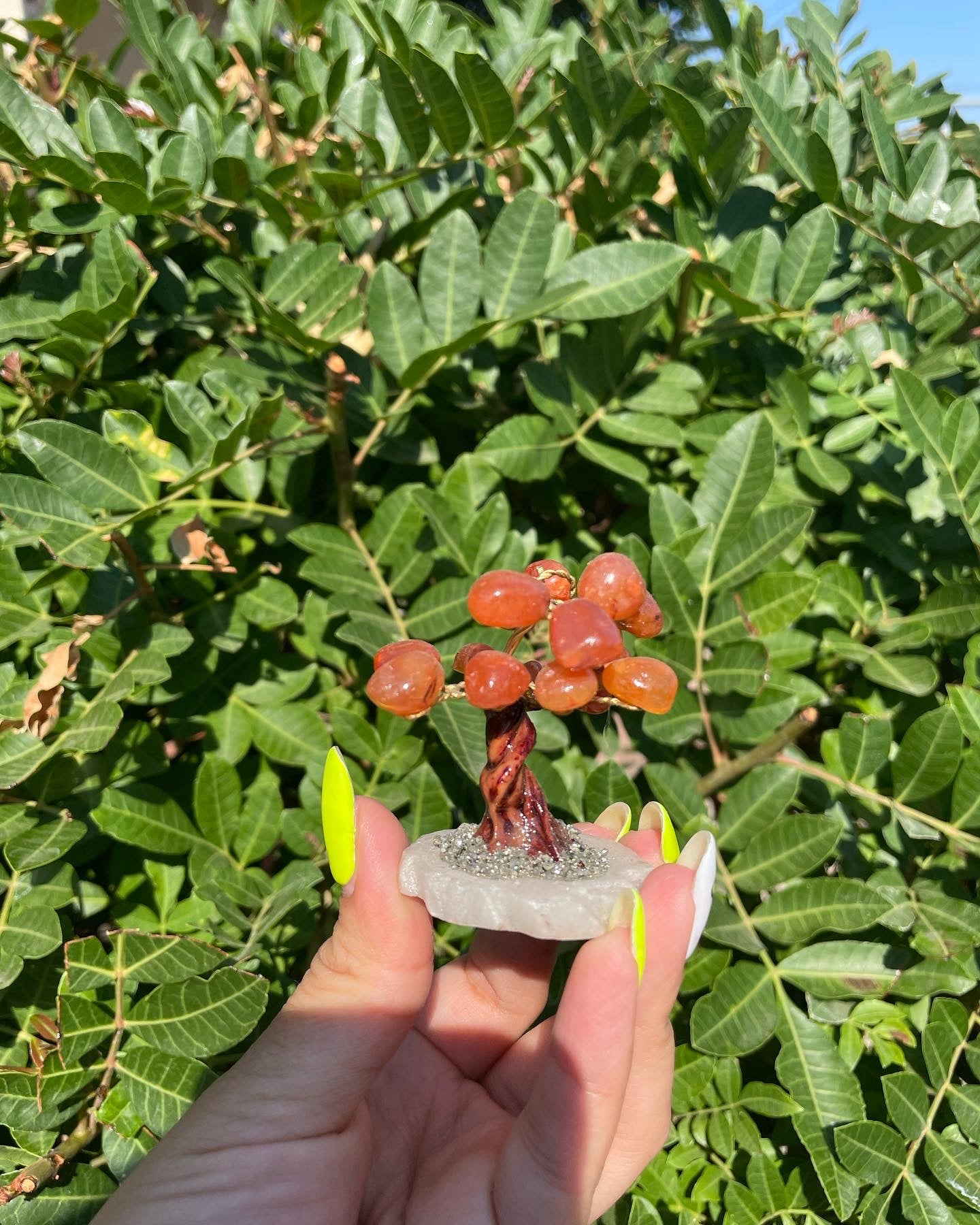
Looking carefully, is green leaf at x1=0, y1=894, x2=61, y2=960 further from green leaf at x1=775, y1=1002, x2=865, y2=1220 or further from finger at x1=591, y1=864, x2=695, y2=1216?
green leaf at x1=775, y1=1002, x2=865, y2=1220

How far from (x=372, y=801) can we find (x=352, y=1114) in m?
0.26

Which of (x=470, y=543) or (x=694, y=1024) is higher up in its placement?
(x=470, y=543)

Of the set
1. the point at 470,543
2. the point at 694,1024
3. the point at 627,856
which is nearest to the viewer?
the point at 627,856

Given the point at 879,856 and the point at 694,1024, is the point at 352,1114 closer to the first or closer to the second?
the point at 694,1024

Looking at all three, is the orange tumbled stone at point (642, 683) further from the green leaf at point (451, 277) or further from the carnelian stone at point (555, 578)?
the green leaf at point (451, 277)

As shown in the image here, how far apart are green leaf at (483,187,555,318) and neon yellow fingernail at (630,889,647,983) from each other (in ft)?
2.09

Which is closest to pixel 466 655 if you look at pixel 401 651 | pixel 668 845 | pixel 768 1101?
pixel 401 651

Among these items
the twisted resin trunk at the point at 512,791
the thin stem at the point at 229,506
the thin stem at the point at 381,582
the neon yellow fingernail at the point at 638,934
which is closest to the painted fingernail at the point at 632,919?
the neon yellow fingernail at the point at 638,934

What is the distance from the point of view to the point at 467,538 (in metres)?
1.00

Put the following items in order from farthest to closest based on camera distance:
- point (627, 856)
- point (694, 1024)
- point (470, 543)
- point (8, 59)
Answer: point (8, 59) < point (470, 543) < point (694, 1024) < point (627, 856)

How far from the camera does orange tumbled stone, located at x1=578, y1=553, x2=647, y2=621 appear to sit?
685 millimetres

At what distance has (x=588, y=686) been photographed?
653mm

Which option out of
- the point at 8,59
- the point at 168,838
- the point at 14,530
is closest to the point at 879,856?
the point at 168,838

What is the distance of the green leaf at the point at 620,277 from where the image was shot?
964mm
